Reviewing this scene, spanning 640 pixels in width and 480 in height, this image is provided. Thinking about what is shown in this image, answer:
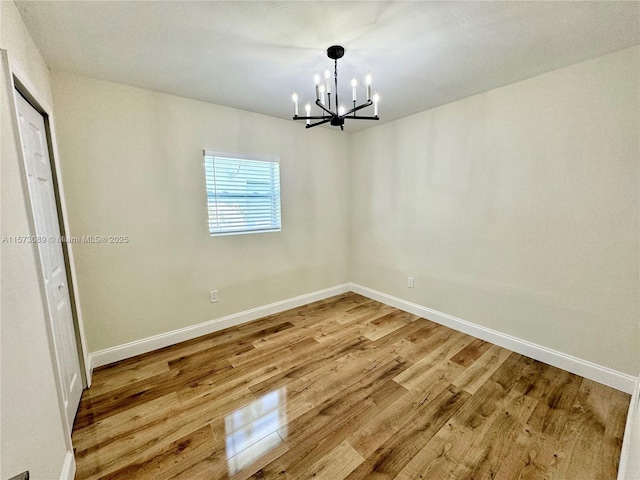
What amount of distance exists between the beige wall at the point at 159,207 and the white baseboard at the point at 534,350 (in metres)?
1.81

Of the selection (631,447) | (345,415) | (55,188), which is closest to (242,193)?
(55,188)

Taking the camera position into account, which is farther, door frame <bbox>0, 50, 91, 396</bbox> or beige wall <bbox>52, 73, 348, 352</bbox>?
beige wall <bbox>52, 73, 348, 352</bbox>

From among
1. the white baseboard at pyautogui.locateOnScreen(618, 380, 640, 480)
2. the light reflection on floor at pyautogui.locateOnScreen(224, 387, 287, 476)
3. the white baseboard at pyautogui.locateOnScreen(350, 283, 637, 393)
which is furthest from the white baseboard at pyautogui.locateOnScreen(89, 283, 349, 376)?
the white baseboard at pyautogui.locateOnScreen(618, 380, 640, 480)

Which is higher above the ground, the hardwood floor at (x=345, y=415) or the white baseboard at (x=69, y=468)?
the white baseboard at (x=69, y=468)

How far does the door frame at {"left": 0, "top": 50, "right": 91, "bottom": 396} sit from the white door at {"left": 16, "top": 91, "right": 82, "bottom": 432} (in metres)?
0.04

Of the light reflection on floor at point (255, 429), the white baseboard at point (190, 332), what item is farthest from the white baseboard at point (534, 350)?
the light reflection on floor at point (255, 429)

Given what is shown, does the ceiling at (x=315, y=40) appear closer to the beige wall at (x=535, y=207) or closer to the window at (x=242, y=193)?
the beige wall at (x=535, y=207)

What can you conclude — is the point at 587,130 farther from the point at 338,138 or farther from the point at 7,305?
the point at 7,305

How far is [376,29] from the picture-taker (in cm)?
161

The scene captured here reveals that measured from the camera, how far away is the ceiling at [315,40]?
1438mm

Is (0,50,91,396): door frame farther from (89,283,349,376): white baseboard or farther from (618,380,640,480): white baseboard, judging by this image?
(618,380,640,480): white baseboard

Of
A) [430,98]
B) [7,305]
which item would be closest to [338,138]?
[430,98]

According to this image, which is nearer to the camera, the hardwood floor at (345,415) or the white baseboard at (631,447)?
the white baseboard at (631,447)

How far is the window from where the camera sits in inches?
112
